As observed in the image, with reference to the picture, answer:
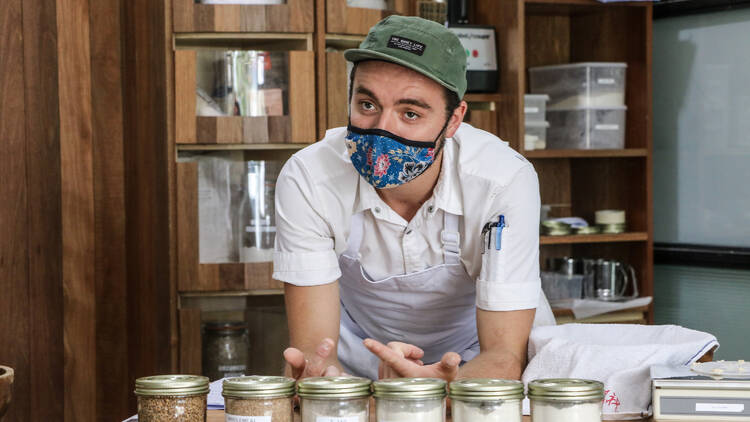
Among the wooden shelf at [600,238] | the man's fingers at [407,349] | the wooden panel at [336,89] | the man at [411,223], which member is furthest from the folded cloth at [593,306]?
the man's fingers at [407,349]

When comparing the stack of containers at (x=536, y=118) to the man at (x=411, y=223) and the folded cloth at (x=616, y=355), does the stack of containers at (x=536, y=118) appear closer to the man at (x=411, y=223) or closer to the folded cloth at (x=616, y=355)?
the man at (x=411, y=223)

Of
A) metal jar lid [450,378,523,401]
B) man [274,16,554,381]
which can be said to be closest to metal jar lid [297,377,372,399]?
metal jar lid [450,378,523,401]

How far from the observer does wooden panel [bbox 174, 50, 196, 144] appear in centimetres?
271

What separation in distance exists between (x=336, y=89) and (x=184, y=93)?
447mm

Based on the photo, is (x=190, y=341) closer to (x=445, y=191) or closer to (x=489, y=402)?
(x=445, y=191)

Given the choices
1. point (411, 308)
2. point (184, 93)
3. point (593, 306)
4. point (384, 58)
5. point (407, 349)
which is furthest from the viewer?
point (593, 306)

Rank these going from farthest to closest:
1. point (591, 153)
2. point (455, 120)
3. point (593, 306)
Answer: point (591, 153)
point (593, 306)
point (455, 120)

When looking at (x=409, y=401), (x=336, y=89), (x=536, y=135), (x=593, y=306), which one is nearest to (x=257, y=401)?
(x=409, y=401)

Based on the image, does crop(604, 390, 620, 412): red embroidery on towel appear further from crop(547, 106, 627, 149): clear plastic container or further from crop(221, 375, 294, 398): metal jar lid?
crop(547, 106, 627, 149): clear plastic container

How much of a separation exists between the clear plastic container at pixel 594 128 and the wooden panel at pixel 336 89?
99cm

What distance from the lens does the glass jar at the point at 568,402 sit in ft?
3.41

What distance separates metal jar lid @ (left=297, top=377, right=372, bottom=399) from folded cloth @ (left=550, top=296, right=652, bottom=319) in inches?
89.5

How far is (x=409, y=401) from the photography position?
102 cm

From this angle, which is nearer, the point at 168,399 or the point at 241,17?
the point at 168,399
